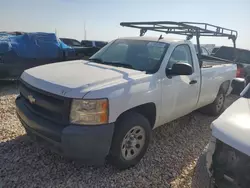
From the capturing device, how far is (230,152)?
217cm

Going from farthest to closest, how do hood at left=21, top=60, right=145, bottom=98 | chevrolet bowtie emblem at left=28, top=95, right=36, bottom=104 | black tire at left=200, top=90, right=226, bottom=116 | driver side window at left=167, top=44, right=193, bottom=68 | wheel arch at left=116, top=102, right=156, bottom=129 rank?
black tire at left=200, top=90, right=226, bottom=116, driver side window at left=167, top=44, right=193, bottom=68, wheel arch at left=116, top=102, right=156, bottom=129, chevrolet bowtie emblem at left=28, top=95, right=36, bottom=104, hood at left=21, top=60, right=145, bottom=98

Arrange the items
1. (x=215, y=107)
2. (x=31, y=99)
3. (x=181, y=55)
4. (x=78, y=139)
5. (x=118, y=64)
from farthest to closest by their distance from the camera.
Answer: (x=215, y=107), (x=181, y=55), (x=118, y=64), (x=31, y=99), (x=78, y=139)

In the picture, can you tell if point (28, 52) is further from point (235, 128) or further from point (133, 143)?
point (235, 128)

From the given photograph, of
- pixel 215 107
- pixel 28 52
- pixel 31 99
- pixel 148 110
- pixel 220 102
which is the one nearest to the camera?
pixel 31 99

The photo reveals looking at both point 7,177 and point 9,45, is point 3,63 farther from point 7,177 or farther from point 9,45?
point 7,177

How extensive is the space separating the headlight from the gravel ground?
33.1 inches

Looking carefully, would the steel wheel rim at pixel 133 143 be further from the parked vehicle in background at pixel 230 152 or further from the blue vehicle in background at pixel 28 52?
the blue vehicle in background at pixel 28 52

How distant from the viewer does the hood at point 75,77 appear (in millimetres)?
2701

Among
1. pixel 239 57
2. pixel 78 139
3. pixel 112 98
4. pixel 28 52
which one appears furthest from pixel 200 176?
pixel 239 57

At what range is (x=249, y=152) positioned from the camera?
191 cm

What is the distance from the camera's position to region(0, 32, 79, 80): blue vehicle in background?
6641 mm

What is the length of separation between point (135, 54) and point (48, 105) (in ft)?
5.72

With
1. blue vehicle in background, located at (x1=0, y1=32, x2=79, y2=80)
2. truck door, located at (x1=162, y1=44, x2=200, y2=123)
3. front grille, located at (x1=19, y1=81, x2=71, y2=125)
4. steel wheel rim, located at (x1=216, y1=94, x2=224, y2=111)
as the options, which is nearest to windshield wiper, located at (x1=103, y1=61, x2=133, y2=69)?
truck door, located at (x1=162, y1=44, x2=200, y2=123)

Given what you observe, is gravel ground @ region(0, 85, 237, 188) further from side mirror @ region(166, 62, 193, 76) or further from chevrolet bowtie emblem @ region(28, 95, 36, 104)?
side mirror @ region(166, 62, 193, 76)
